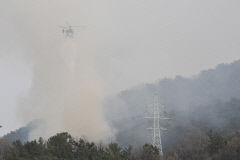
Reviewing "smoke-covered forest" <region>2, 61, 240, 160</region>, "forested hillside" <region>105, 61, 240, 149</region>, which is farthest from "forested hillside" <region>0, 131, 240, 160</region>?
"forested hillside" <region>105, 61, 240, 149</region>

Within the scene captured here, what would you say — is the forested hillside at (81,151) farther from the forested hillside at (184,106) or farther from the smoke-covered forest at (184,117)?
the forested hillside at (184,106)

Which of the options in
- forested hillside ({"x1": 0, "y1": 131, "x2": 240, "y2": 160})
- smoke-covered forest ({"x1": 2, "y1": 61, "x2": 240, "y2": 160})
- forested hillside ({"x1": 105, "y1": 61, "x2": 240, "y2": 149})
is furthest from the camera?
forested hillside ({"x1": 105, "y1": 61, "x2": 240, "y2": 149})

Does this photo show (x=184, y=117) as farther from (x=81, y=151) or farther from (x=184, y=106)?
(x=81, y=151)

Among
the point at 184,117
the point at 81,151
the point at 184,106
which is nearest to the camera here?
the point at 81,151

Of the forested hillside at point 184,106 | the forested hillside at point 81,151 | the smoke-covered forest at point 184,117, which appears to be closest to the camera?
the forested hillside at point 81,151

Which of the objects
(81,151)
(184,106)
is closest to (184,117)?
(184,106)

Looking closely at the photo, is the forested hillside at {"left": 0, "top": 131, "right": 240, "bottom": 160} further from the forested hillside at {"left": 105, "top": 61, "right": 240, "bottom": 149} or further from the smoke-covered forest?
the forested hillside at {"left": 105, "top": 61, "right": 240, "bottom": 149}

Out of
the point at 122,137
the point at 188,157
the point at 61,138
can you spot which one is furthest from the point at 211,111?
the point at 61,138

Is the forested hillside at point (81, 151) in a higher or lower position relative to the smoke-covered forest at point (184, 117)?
lower

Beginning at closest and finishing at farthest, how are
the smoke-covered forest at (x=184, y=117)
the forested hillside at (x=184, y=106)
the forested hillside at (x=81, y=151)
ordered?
1. the forested hillside at (x=81, y=151)
2. the smoke-covered forest at (x=184, y=117)
3. the forested hillside at (x=184, y=106)

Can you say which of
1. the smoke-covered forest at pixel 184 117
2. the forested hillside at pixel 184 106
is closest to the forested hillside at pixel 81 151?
the smoke-covered forest at pixel 184 117

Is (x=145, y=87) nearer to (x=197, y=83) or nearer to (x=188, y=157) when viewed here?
(x=197, y=83)
